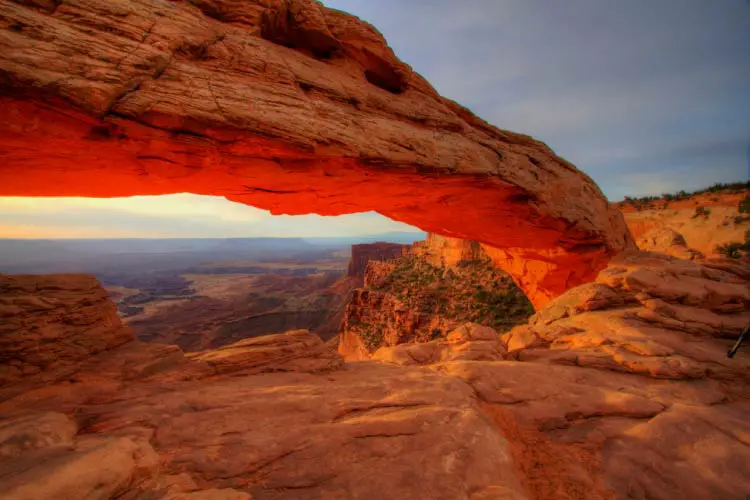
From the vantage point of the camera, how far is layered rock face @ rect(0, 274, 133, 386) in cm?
432

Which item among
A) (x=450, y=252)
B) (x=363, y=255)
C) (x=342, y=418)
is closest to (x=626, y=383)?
(x=342, y=418)

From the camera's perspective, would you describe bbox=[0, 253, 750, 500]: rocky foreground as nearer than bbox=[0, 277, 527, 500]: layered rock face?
No

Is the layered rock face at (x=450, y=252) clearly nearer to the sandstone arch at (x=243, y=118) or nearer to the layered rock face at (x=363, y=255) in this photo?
the sandstone arch at (x=243, y=118)

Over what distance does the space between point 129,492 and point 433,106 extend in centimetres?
980

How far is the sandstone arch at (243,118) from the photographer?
436 centimetres

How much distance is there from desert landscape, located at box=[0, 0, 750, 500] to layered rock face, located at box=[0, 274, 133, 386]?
28 mm

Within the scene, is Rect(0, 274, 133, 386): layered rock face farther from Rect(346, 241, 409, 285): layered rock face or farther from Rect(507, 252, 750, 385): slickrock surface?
Rect(346, 241, 409, 285): layered rock face

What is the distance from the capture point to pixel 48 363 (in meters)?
4.50

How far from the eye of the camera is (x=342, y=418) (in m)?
4.44

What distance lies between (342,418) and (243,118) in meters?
5.39

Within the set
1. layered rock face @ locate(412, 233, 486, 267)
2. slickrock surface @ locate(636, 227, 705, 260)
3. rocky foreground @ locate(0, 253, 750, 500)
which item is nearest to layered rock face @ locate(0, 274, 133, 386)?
rocky foreground @ locate(0, 253, 750, 500)

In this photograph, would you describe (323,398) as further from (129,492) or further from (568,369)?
(568,369)

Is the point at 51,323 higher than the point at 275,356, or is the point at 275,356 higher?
the point at 51,323

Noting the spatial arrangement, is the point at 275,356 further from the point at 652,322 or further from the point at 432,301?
the point at 432,301
